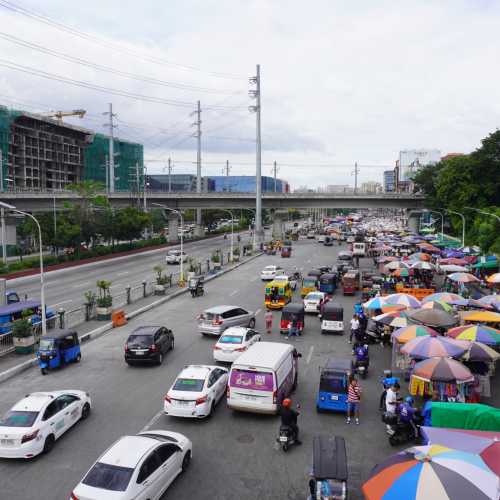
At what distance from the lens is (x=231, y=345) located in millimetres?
20016

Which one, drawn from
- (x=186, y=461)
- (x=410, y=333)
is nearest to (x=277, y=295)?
(x=410, y=333)

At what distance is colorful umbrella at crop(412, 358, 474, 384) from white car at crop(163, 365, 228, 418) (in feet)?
20.0

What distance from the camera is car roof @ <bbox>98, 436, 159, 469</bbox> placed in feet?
33.3

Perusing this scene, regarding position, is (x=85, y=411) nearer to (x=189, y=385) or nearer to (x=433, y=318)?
(x=189, y=385)

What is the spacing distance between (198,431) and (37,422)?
13.9 feet

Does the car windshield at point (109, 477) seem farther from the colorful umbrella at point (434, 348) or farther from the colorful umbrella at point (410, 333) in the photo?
the colorful umbrella at point (410, 333)

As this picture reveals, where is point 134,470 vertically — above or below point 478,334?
below

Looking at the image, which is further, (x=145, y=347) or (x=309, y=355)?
(x=309, y=355)

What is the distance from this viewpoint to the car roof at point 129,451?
10158 millimetres

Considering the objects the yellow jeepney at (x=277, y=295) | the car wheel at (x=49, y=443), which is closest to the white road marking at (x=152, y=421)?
the car wheel at (x=49, y=443)

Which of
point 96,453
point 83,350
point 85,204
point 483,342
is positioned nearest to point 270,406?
point 96,453

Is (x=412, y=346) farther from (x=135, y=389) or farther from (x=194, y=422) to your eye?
(x=135, y=389)

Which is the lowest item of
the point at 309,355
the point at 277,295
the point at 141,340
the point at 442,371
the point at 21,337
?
the point at 309,355

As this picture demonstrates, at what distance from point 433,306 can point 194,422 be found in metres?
13.6
